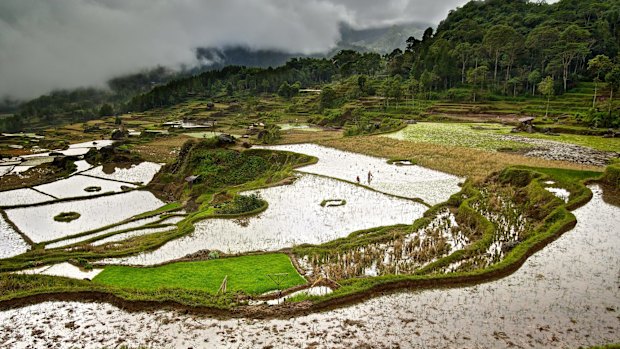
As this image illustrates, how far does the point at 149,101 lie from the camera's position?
10425 centimetres

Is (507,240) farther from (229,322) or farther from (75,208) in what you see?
(75,208)

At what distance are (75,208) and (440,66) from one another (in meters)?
62.3

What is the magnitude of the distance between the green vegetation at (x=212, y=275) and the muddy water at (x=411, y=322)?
180 cm

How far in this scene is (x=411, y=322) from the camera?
8.88 m

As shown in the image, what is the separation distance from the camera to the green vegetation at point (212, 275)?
37.7 ft

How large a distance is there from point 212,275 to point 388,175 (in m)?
16.5

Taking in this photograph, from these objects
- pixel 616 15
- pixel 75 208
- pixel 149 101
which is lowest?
pixel 75 208

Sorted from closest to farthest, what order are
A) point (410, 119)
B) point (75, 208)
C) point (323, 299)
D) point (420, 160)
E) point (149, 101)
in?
1. point (323, 299)
2. point (75, 208)
3. point (420, 160)
4. point (410, 119)
5. point (149, 101)

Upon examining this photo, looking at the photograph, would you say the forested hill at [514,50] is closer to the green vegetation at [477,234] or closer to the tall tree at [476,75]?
the tall tree at [476,75]

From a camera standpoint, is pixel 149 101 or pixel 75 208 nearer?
pixel 75 208

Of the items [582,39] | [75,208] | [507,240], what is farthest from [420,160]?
[582,39]

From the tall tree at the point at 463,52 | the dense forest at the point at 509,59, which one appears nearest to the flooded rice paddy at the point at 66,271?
the dense forest at the point at 509,59

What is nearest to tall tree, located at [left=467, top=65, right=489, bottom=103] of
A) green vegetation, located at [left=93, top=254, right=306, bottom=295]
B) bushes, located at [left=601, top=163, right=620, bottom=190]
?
bushes, located at [left=601, top=163, right=620, bottom=190]

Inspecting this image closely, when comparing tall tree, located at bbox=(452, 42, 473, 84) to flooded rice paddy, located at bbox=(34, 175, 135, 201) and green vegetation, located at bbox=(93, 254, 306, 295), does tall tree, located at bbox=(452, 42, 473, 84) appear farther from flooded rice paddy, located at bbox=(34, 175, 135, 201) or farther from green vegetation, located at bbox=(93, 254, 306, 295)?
green vegetation, located at bbox=(93, 254, 306, 295)
